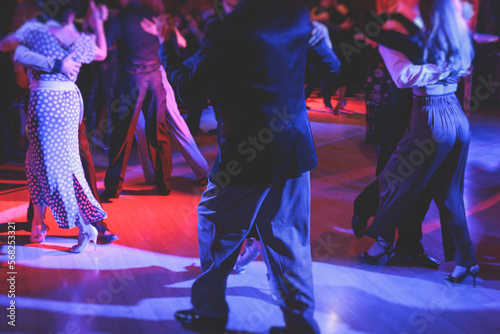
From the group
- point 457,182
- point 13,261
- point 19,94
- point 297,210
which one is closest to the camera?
point 297,210

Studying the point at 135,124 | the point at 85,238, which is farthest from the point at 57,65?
the point at 135,124

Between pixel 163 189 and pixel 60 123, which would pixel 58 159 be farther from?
pixel 163 189

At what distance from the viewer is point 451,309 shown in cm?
219

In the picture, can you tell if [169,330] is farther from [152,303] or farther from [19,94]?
[19,94]

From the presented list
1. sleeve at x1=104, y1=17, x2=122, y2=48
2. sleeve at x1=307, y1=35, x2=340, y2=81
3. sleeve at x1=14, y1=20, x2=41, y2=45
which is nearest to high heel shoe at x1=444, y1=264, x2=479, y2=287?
sleeve at x1=307, y1=35, x2=340, y2=81

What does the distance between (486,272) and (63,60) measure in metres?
2.55

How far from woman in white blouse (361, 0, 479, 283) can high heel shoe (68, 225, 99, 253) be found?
158 centimetres

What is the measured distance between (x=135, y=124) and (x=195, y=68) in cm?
205

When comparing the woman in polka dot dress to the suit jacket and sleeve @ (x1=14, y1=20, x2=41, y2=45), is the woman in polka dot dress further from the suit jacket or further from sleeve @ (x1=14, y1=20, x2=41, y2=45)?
the suit jacket

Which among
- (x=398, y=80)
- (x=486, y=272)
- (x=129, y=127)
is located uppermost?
(x=398, y=80)

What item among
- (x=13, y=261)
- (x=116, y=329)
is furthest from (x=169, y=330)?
(x=13, y=261)

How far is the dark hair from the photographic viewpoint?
2.33m

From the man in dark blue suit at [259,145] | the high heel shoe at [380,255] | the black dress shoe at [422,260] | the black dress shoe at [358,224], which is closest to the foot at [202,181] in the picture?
the black dress shoe at [358,224]

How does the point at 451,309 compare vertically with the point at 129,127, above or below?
below
